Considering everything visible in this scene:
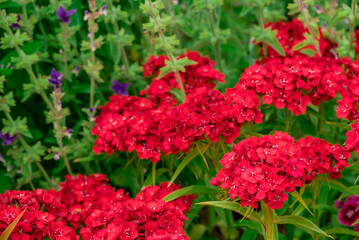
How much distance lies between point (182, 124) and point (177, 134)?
57mm

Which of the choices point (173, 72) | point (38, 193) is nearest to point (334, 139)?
point (173, 72)

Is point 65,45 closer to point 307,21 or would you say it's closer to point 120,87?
point 120,87

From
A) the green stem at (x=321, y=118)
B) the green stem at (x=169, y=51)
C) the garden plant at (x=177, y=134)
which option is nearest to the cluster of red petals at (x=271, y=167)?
the garden plant at (x=177, y=134)

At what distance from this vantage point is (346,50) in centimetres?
311

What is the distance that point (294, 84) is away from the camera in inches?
100

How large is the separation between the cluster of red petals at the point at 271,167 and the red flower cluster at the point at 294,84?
29 cm

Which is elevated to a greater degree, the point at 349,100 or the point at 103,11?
the point at 103,11

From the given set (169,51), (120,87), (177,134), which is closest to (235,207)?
(177,134)

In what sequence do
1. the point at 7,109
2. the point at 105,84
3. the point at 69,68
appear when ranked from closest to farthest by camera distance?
the point at 7,109, the point at 69,68, the point at 105,84

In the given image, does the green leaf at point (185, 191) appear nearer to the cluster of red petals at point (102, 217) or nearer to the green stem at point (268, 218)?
the cluster of red petals at point (102, 217)

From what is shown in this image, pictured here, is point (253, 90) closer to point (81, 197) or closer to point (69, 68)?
point (81, 197)

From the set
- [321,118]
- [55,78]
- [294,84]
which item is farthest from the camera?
[55,78]

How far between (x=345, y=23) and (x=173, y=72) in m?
1.76

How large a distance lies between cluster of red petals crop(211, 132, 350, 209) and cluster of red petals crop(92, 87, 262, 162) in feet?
0.72
